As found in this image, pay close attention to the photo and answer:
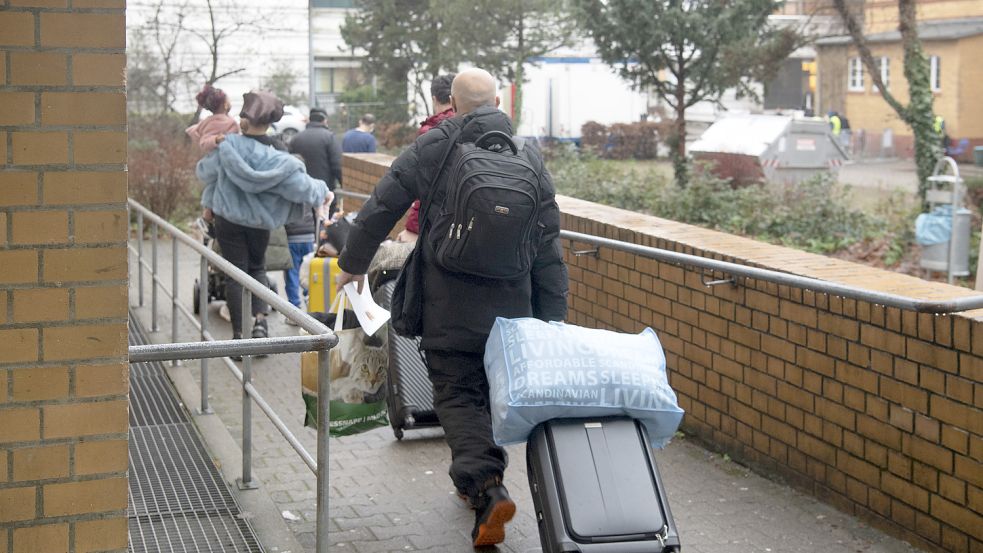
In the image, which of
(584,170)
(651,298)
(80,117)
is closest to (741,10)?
(584,170)

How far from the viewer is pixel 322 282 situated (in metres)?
7.51

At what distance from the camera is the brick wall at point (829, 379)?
4.39 metres

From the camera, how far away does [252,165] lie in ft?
25.3

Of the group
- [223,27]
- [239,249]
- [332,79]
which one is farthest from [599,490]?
[332,79]

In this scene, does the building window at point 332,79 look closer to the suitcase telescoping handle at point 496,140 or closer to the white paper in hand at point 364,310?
the white paper in hand at point 364,310

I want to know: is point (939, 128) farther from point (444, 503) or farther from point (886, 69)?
point (886, 69)

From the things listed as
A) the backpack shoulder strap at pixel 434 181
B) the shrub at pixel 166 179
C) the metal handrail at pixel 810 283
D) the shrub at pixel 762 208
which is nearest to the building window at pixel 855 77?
the shrub at pixel 166 179

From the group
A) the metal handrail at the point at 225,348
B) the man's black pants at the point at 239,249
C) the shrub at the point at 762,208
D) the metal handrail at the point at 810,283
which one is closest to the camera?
the metal handrail at the point at 225,348

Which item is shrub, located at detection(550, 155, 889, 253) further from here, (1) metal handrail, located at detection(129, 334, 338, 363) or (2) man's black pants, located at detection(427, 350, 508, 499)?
(1) metal handrail, located at detection(129, 334, 338, 363)

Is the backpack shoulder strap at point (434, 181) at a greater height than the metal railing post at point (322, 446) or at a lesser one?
greater

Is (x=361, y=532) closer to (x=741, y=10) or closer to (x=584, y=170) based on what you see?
(x=584, y=170)

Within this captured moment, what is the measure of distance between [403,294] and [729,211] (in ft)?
27.5

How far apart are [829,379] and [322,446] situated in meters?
2.25

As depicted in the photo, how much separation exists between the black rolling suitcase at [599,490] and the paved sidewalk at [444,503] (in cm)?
89
